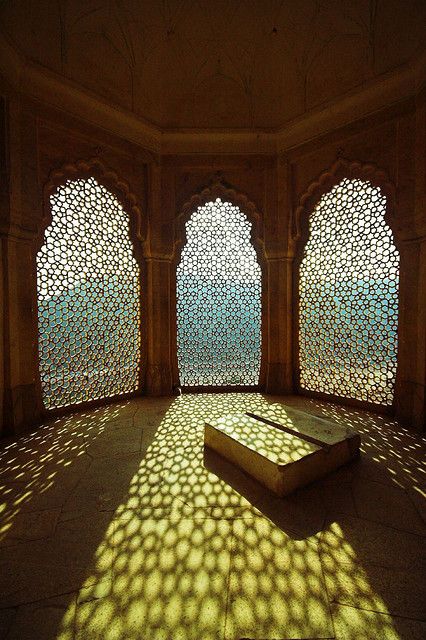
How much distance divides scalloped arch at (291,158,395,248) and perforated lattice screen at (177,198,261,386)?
2.79 feet

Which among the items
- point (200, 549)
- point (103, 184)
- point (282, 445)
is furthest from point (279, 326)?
point (200, 549)

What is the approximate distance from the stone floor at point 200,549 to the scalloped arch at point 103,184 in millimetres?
3186

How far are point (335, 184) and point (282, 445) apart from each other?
4043mm

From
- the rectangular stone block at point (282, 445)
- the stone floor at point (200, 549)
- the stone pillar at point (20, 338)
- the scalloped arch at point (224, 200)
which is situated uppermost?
the scalloped arch at point (224, 200)

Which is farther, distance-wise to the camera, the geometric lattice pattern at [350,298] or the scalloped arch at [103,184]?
the geometric lattice pattern at [350,298]

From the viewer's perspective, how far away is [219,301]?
17.6 ft

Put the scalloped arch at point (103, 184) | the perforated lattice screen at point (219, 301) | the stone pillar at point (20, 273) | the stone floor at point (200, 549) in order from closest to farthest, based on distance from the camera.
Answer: the stone floor at point (200, 549) → the stone pillar at point (20, 273) → the scalloped arch at point (103, 184) → the perforated lattice screen at point (219, 301)

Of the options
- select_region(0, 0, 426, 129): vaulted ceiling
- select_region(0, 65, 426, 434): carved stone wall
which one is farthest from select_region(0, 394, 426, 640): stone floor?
select_region(0, 0, 426, 129): vaulted ceiling

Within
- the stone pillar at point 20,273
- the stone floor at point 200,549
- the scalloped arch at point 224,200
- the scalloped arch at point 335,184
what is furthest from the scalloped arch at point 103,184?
the stone floor at point 200,549

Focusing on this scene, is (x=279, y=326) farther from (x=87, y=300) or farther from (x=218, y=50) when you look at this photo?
(x=218, y=50)

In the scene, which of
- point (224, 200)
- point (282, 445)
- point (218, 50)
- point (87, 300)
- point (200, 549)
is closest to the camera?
point (200, 549)

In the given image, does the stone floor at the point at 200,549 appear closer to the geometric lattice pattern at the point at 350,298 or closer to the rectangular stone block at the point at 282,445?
the rectangular stone block at the point at 282,445

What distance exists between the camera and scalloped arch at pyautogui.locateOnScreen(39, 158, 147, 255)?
13.5 feet

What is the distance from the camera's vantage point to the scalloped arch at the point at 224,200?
17.1ft
